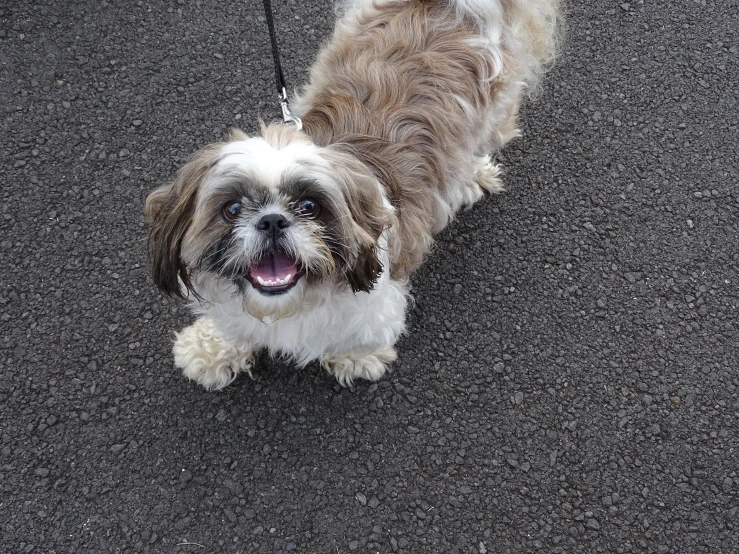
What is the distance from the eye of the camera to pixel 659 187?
152 inches

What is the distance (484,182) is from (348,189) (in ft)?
6.42

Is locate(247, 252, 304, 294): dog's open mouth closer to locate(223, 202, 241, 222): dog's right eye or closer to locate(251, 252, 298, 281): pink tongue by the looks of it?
locate(251, 252, 298, 281): pink tongue

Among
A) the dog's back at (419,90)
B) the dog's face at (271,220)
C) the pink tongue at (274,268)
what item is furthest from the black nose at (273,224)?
the dog's back at (419,90)

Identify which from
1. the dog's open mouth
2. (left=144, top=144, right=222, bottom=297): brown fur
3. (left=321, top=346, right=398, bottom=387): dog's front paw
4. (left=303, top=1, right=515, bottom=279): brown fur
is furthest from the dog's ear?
(left=321, top=346, right=398, bottom=387): dog's front paw

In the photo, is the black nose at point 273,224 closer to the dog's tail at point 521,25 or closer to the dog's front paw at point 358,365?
the dog's front paw at point 358,365

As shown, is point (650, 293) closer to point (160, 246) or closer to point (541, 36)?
point (541, 36)

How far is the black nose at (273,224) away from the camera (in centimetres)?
189

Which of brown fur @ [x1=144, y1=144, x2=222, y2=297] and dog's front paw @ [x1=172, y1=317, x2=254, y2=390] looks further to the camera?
dog's front paw @ [x1=172, y1=317, x2=254, y2=390]

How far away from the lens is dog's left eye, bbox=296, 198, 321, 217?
1961 mm

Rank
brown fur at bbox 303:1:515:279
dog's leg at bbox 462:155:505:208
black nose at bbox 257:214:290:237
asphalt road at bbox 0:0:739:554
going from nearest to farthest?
black nose at bbox 257:214:290:237, brown fur at bbox 303:1:515:279, asphalt road at bbox 0:0:739:554, dog's leg at bbox 462:155:505:208

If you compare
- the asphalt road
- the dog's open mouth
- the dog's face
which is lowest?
the asphalt road

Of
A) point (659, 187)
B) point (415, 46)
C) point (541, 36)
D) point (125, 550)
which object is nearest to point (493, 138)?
point (541, 36)

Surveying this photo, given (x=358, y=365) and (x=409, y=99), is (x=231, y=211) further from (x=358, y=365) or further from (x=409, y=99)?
(x=358, y=365)

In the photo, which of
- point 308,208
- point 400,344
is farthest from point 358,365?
point 308,208
